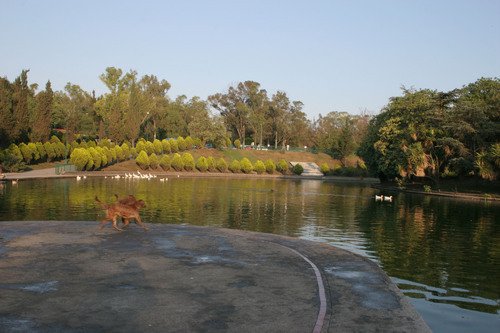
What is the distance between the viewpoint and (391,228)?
24234 mm

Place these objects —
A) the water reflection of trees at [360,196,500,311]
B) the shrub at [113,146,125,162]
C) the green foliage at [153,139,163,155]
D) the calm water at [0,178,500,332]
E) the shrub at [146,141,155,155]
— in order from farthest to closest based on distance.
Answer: the green foliage at [153,139,163,155]
the shrub at [146,141,155,155]
the shrub at [113,146,125,162]
the water reflection of trees at [360,196,500,311]
the calm water at [0,178,500,332]

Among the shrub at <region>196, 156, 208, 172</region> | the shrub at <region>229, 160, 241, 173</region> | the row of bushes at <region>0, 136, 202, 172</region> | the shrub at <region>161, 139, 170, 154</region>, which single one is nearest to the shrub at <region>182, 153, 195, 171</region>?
the shrub at <region>196, 156, 208, 172</region>

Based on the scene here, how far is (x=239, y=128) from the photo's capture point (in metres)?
126

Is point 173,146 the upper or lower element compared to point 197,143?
lower

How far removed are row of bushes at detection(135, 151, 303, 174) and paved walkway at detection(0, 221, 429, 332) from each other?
2413 inches

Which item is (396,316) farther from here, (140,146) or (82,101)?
(82,101)

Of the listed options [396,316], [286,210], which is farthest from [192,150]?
[396,316]

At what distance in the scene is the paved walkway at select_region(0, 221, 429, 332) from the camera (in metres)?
7.34

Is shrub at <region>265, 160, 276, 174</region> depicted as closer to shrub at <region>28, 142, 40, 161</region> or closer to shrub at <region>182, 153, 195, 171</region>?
shrub at <region>182, 153, 195, 171</region>

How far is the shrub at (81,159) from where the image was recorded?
204 ft

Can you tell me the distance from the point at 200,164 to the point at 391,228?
5672 centimetres

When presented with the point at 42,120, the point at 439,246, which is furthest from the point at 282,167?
the point at 439,246

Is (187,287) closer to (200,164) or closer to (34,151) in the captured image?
(34,151)

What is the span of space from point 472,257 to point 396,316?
10.3 meters
